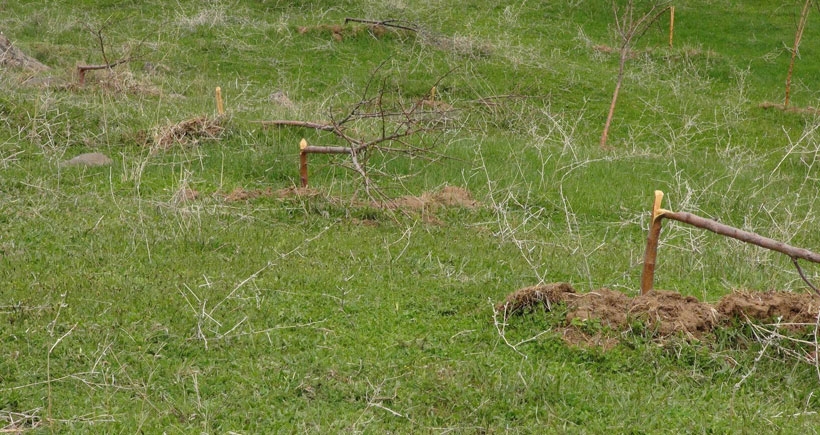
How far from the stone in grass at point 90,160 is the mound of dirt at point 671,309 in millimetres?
5369

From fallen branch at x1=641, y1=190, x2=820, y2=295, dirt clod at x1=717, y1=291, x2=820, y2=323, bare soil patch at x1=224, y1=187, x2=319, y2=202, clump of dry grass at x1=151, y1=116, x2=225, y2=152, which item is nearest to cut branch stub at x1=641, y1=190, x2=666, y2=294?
fallen branch at x1=641, y1=190, x2=820, y2=295

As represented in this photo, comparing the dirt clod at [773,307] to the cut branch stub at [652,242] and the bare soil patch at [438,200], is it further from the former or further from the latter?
the bare soil patch at [438,200]

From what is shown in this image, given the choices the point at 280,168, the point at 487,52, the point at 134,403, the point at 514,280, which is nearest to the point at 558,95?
the point at 487,52

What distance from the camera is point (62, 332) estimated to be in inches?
209

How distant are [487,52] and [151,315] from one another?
44.4 feet

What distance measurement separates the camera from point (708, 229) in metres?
5.25

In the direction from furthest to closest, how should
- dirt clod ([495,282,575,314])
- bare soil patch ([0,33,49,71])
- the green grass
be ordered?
bare soil patch ([0,33,49,71])
dirt clod ([495,282,575,314])
the green grass

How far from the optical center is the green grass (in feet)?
15.4

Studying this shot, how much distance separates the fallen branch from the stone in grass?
590 cm

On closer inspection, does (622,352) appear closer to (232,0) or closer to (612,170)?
(612,170)

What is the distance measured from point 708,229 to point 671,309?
0.54 meters

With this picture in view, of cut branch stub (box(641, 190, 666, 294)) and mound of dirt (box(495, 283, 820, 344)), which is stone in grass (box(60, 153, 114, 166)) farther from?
cut branch stub (box(641, 190, 666, 294))

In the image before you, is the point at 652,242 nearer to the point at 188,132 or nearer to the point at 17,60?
the point at 188,132

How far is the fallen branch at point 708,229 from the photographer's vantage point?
486cm
